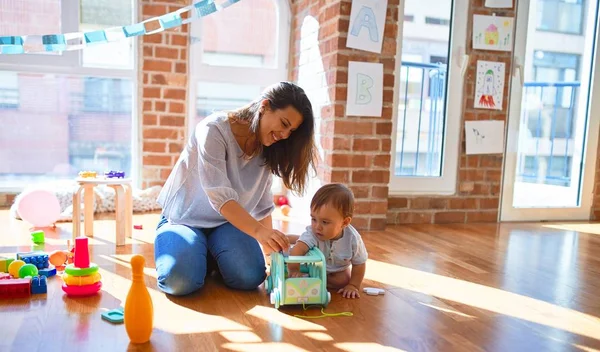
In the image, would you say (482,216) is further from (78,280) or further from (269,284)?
(78,280)

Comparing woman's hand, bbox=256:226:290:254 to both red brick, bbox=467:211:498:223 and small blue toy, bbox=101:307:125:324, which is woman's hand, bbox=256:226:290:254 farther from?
red brick, bbox=467:211:498:223

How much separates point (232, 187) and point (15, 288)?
2.38ft

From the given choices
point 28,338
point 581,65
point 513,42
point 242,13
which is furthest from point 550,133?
point 28,338

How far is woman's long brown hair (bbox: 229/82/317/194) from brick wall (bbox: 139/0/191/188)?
1811mm

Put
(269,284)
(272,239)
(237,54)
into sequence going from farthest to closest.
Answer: (237,54) < (269,284) < (272,239)

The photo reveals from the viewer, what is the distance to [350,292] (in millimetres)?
1743

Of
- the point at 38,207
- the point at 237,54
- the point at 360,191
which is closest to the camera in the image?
the point at 38,207

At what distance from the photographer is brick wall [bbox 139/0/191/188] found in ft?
11.1

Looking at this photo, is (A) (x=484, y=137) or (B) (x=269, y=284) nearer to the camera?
(B) (x=269, y=284)

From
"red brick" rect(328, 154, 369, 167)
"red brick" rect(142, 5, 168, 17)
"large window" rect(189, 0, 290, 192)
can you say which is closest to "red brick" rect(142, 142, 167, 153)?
"large window" rect(189, 0, 290, 192)

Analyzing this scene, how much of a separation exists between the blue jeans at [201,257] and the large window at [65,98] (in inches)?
72.5

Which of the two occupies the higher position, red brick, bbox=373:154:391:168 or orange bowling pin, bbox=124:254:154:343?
red brick, bbox=373:154:391:168

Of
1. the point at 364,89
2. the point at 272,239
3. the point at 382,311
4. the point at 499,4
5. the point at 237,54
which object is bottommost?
the point at 382,311

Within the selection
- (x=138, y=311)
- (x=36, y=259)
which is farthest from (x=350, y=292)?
(x=36, y=259)
